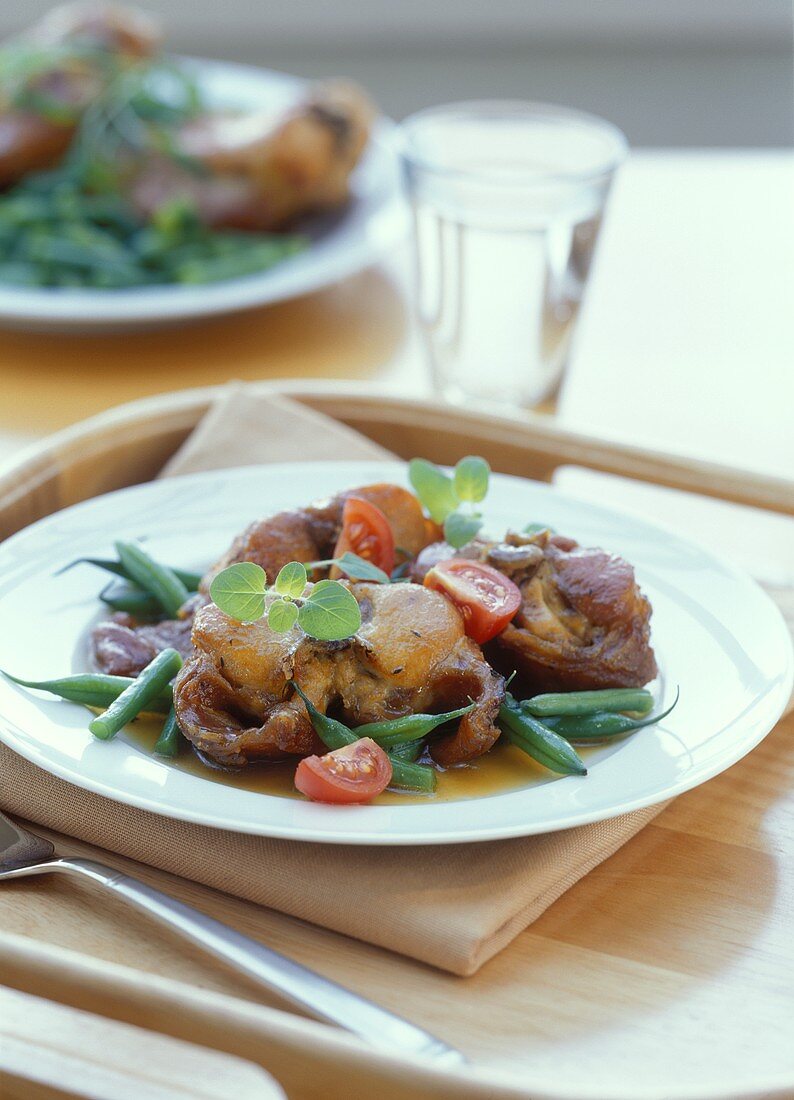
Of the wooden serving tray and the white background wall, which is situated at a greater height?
the wooden serving tray

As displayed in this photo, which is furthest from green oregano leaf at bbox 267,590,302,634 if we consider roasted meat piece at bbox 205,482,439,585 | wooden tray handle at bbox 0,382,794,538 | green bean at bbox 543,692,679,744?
wooden tray handle at bbox 0,382,794,538

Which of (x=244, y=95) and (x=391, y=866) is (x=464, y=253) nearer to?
(x=391, y=866)

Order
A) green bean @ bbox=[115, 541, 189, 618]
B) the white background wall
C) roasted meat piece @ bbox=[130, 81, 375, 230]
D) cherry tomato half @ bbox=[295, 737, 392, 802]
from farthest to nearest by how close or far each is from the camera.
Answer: the white background wall < roasted meat piece @ bbox=[130, 81, 375, 230] < green bean @ bbox=[115, 541, 189, 618] < cherry tomato half @ bbox=[295, 737, 392, 802]

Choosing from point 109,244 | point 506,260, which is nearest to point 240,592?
point 506,260

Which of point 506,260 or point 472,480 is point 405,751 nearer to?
point 472,480

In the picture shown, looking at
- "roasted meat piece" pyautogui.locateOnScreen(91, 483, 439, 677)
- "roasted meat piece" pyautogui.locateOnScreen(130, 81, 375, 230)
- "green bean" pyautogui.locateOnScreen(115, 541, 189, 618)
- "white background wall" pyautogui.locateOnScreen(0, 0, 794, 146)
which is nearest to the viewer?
"roasted meat piece" pyautogui.locateOnScreen(91, 483, 439, 677)

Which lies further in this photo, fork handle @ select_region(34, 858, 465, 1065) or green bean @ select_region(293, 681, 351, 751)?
green bean @ select_region(293, 681, 351, 751)

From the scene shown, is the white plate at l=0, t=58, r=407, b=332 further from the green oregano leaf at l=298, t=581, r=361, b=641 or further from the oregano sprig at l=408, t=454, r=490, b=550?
the green oregano leaf at l=298, t=581, r=361, b=641

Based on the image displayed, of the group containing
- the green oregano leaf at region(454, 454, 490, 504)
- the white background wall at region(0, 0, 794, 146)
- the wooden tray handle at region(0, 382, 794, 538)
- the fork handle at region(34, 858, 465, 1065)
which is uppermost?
the green oregano leaf at region(454, 454, 490, 504)
